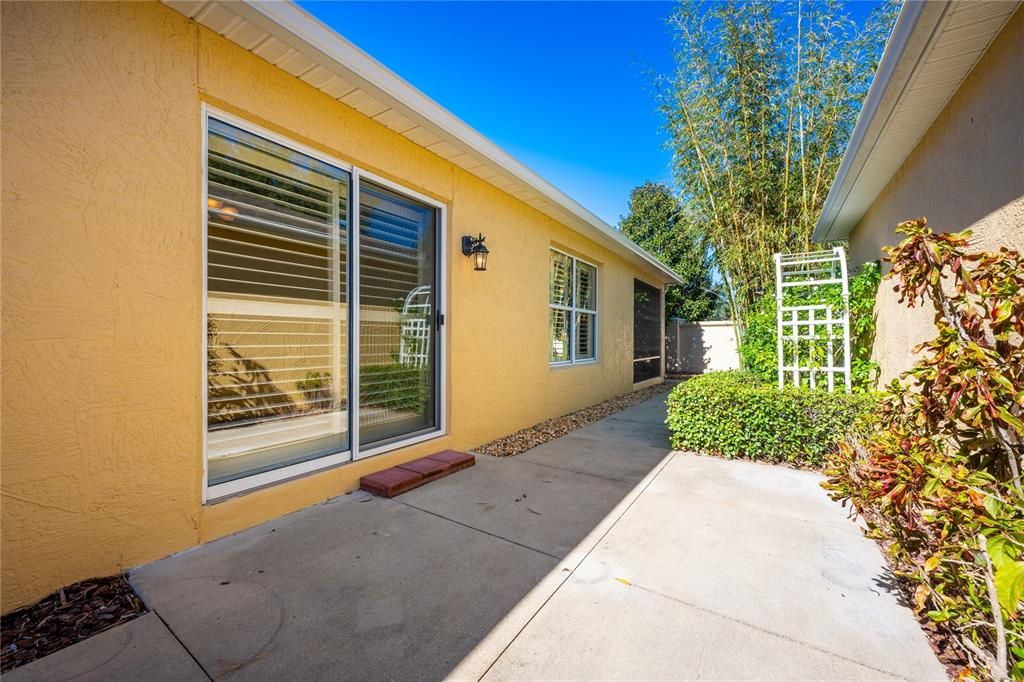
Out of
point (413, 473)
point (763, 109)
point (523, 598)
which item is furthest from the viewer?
point (763, 109)

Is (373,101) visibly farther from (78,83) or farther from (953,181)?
(953,181)

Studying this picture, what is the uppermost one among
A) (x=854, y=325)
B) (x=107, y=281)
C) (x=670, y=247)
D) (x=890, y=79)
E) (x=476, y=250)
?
(x=670, y=247)

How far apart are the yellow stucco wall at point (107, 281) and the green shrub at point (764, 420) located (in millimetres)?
3513

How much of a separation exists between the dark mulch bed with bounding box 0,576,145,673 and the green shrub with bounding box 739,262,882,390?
605 cm

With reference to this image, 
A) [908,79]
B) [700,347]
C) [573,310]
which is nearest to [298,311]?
[908,79]

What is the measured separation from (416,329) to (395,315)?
26 centimetres

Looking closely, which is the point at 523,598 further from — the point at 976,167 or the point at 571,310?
the point at 571,310

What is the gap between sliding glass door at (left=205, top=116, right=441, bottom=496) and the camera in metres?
2.51

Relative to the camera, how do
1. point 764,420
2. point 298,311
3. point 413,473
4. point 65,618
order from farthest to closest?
point 764,420 < point 413,473 < point 298,311 < point 65,618

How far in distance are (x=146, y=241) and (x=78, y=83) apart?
0.69 m

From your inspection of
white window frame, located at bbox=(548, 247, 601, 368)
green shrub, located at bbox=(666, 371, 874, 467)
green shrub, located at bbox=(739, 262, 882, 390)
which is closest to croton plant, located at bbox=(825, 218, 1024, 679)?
green shrub, located at bbox=(666, 371, 874, 467)

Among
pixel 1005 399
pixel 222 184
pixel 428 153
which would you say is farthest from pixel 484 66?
pixel 1005 399

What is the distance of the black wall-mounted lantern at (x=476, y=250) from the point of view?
4.11 meters

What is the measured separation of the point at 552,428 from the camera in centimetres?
525
